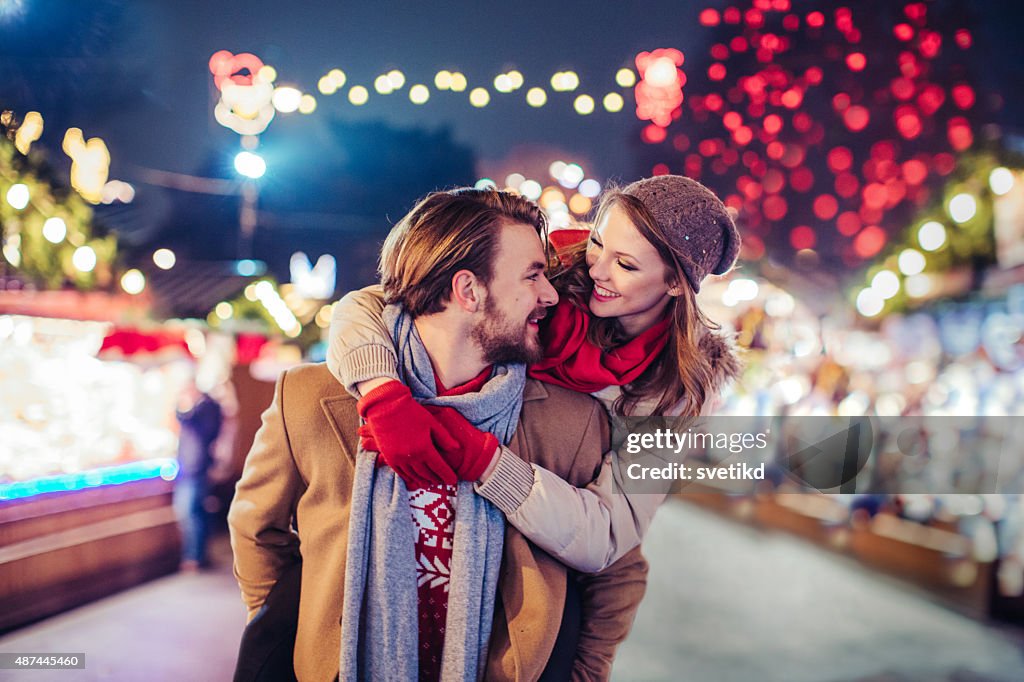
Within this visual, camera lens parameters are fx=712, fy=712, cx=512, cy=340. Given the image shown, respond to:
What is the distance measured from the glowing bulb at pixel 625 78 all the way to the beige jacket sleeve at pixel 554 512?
247cm

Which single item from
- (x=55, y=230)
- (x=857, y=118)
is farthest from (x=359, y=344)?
(x=857, y=118)

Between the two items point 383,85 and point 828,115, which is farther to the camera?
point 828,115

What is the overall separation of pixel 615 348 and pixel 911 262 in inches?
230

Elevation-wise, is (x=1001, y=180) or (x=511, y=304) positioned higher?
(x=1001, y=180)

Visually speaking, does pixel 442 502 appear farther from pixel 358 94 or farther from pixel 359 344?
pixel 358 94

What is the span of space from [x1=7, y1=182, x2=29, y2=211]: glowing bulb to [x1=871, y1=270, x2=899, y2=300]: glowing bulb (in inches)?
272

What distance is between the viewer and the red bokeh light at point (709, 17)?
123 inches

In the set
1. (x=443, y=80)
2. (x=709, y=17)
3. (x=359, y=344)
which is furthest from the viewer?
(x=443, y=80)

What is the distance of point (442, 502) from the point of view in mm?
1517

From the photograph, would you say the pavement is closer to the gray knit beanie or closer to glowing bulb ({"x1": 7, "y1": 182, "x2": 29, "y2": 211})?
glowing bulb ({"x1": 7, "y1": 182, "x2": 29, "y2": 211})

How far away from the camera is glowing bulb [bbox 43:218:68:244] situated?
367 centimetres

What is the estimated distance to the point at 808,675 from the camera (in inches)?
126

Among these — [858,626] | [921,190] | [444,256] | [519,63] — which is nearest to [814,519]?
[858,626]

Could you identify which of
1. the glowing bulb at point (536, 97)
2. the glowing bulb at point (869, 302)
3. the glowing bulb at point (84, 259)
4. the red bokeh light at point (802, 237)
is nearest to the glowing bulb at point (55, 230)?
the glowing bulb at point (84, 259)
